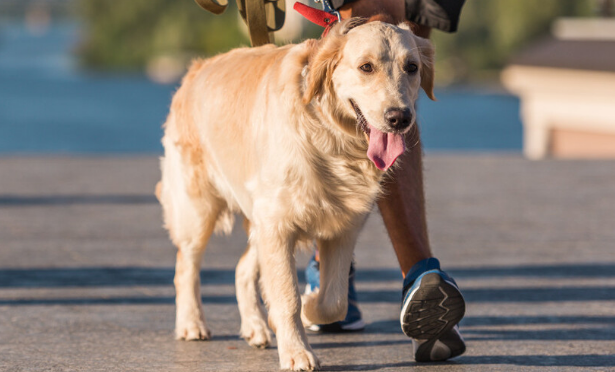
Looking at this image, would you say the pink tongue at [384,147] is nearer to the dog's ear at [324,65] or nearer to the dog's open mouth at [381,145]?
the dog's open mouth at [381,145]

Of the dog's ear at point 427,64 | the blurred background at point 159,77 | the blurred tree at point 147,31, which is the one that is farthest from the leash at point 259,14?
the blurred tree at point 147,31

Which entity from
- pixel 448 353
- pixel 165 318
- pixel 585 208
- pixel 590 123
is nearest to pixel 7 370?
pixel 165 318

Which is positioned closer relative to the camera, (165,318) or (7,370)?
(7,370)

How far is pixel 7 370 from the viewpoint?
11.7ft

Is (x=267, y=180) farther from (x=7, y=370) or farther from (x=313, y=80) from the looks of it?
(x=7, y=370)

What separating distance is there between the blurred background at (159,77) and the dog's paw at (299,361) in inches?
1521

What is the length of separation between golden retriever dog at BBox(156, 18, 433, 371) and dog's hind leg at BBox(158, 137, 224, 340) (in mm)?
16

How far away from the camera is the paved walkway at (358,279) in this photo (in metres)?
3.80

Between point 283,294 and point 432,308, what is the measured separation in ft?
1.84

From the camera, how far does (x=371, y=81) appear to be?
10.6 ft

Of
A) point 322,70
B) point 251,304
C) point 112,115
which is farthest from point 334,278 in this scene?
point 112,115

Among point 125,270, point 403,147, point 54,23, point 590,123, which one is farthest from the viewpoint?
point 54,23

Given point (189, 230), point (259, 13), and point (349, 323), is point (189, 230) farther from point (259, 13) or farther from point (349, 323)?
point (259, 13)

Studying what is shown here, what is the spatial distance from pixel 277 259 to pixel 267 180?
30 centimetres
